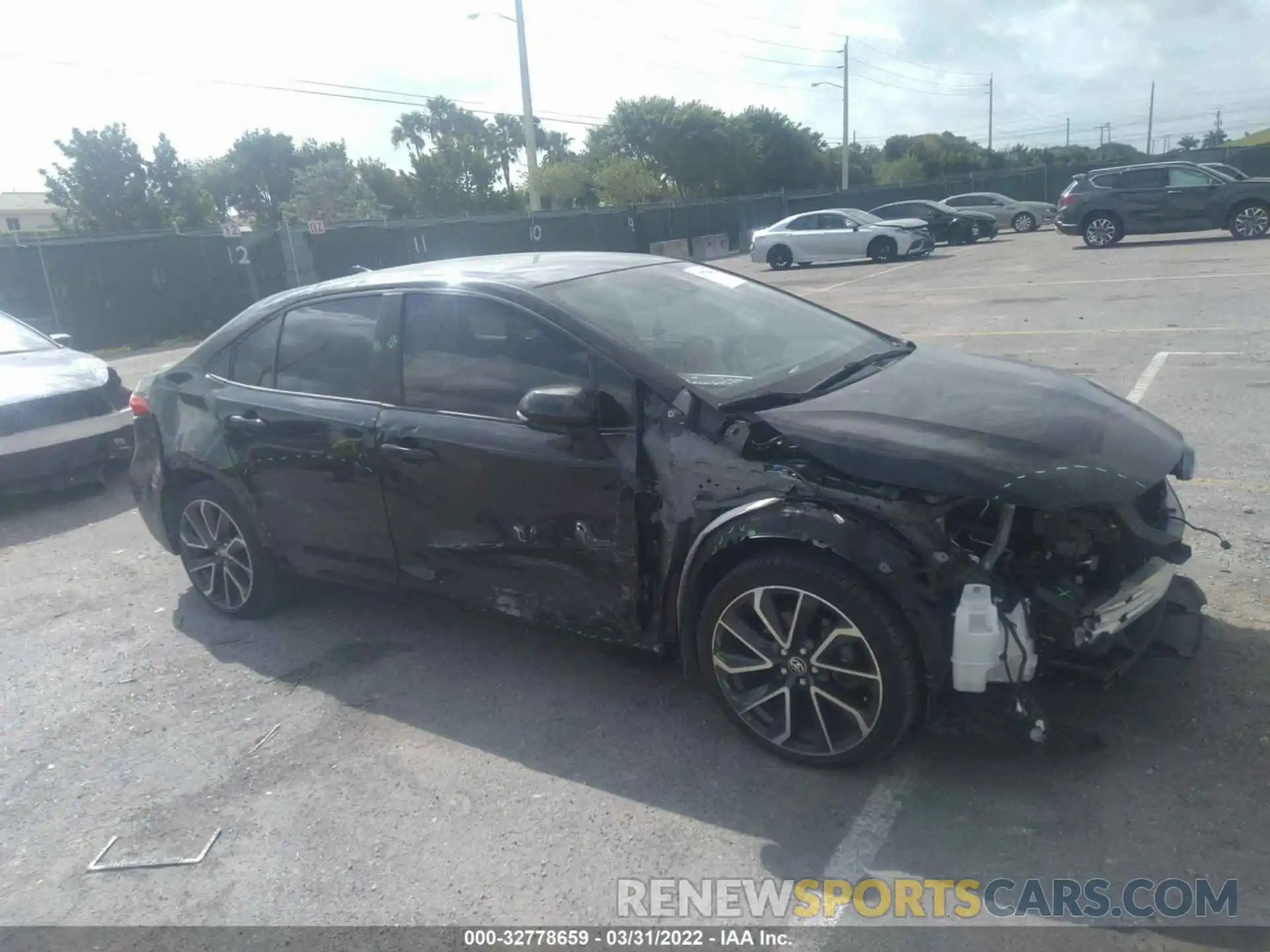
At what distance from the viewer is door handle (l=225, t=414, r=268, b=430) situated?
474cm

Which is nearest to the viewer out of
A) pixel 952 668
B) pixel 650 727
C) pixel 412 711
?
pixel 952 668

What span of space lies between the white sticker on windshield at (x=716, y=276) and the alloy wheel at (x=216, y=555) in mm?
2565

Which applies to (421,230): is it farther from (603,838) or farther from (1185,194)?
(603,838)

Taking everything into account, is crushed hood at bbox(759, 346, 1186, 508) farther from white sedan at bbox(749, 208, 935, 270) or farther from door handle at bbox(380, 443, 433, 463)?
white sedan at bbox(749, 208, 935, 270)

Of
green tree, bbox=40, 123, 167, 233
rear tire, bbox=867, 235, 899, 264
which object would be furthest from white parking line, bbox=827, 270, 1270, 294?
green tree, bbox=40, 123, 167, 233

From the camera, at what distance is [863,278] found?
2133cm

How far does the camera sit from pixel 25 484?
733 cm

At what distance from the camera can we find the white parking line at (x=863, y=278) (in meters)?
19.5

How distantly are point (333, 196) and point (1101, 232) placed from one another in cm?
5999

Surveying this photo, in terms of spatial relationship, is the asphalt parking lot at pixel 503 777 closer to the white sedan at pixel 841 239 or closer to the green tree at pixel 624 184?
the white sedan at pixel 841 239

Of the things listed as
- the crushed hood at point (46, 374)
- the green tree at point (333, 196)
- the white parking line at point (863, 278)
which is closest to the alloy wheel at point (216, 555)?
the crushed hood at point (46, 374)

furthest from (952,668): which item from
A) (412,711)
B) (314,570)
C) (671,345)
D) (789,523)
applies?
(314,570)

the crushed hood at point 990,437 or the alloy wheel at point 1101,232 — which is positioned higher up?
the crushed hood at point 990,437

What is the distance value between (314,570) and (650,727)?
190 centimetres
